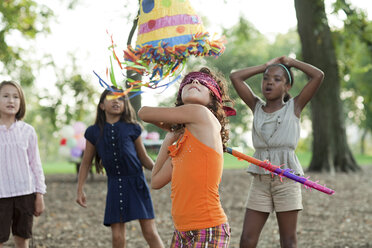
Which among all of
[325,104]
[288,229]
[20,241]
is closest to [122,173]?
[20,241]

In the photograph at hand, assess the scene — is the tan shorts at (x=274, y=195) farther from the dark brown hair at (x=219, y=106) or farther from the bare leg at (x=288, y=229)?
the dark brown hair at (x=219, y=106)

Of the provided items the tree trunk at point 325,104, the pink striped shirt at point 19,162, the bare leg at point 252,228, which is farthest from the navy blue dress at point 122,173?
the tree trunk at point 325,104

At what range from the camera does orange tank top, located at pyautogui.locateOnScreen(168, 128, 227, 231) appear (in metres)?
2.41

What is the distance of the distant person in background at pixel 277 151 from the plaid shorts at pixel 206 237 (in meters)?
1.16

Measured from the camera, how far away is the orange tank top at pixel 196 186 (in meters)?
2.41

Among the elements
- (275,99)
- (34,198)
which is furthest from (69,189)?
(275,99)

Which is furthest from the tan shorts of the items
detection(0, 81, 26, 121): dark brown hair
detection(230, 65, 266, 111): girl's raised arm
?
detection(0, 81, 26, 121): dark brown hair

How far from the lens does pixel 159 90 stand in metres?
2.57

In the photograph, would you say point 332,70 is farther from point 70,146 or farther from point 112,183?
point 112,183

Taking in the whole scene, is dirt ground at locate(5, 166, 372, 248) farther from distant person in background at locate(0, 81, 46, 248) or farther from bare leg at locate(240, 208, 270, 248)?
bare leg at locate(240, 208, 270, 248)

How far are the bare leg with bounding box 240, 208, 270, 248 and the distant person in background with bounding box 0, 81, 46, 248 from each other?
1.64 m

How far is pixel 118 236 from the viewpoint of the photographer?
151 inches

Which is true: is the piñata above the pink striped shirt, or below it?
above

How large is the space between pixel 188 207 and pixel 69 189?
875 centimetres
